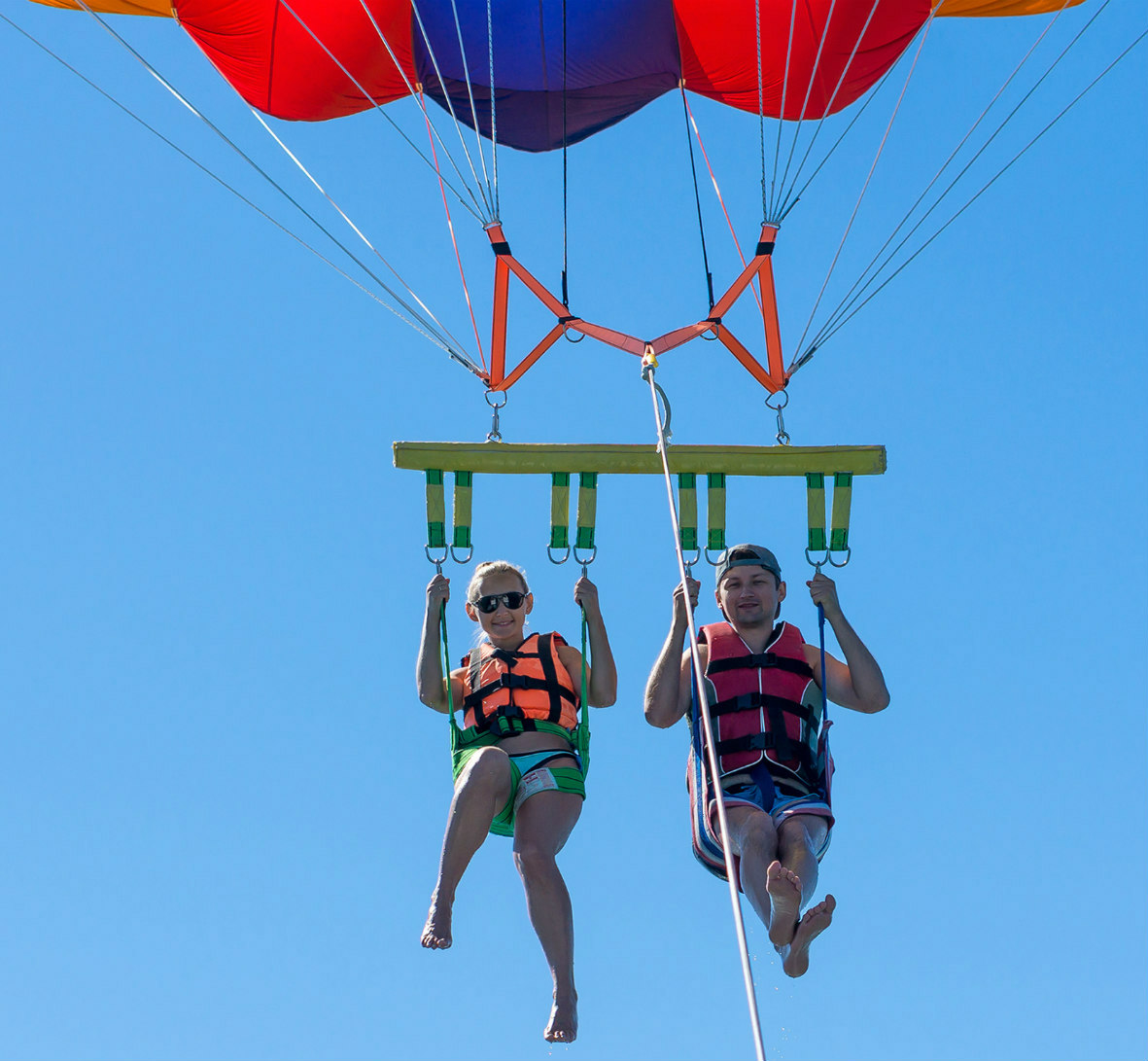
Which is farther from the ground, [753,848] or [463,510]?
[463,510]

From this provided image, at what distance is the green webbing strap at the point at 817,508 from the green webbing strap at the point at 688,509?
405mm

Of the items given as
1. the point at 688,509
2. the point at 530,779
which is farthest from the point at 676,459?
the point at 530,779

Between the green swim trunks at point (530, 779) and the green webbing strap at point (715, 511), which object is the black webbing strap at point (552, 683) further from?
the green webbing strap at point (715, 511)

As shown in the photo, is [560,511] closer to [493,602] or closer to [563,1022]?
[493,602]

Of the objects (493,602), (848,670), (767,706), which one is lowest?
(767,706)

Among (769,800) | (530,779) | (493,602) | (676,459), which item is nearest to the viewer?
(769,800)

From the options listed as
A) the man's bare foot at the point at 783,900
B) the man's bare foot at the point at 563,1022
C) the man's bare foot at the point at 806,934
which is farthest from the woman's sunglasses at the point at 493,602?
the man's bare foot at the point at 806,934

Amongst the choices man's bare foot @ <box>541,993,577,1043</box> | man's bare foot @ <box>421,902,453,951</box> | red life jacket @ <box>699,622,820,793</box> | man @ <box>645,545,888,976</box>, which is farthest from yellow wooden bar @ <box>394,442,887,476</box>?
man's bare foot @ <box>541,993,577,1043</box>

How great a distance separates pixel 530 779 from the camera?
5738mm

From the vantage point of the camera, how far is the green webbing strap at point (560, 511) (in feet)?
20.7

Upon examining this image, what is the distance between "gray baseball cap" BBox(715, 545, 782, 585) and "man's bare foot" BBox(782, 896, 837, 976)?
4.59 ft

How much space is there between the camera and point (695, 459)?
6293mm

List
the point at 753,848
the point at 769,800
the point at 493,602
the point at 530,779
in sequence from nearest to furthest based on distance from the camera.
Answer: the point at 753,848, the point at 769,800, the point at 530,779, the point at 493,602

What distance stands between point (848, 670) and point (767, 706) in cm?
32
